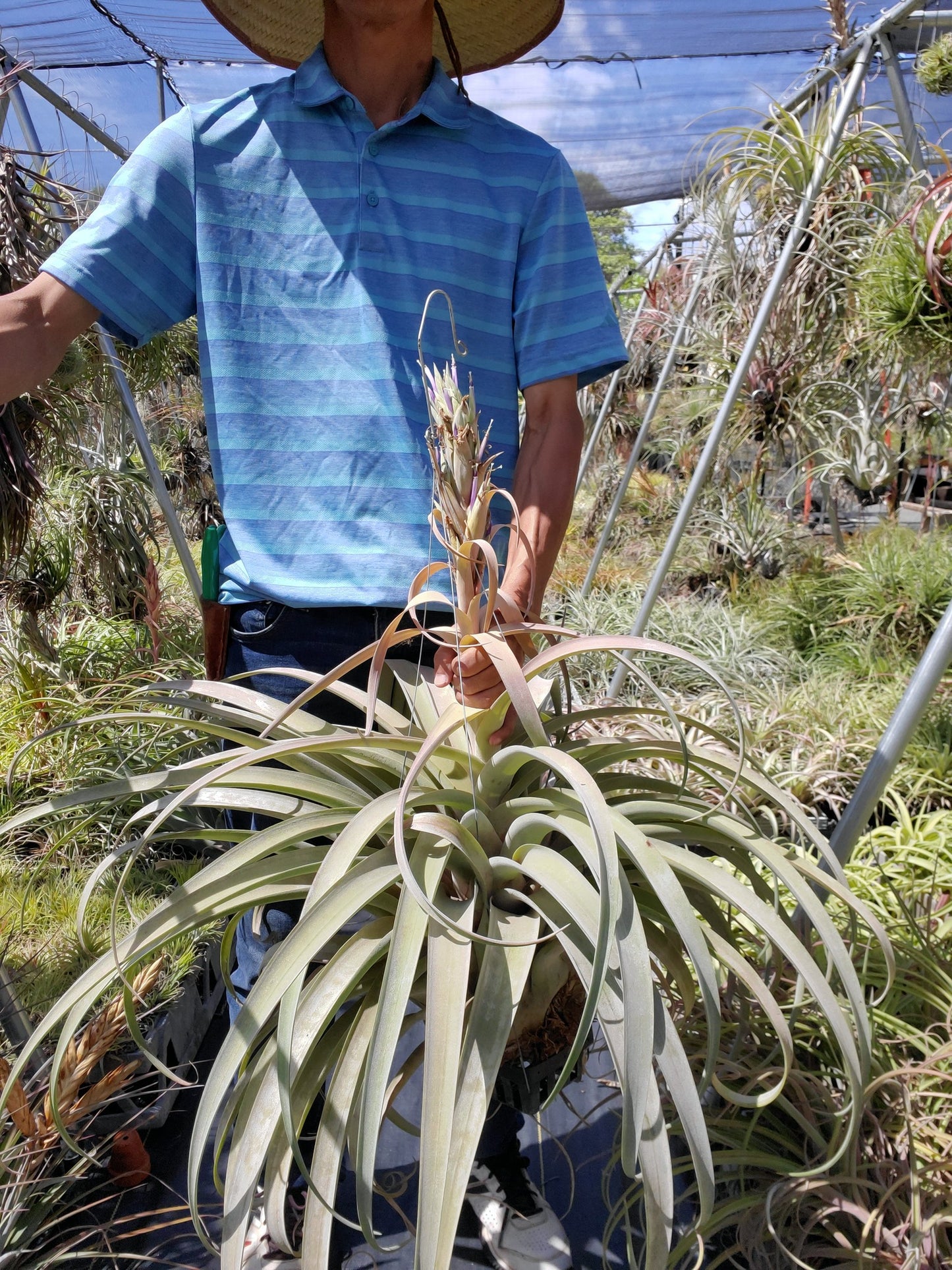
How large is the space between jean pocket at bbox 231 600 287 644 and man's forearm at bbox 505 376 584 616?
34 centimetres

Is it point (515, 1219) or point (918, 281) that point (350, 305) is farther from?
point (515, 1219)

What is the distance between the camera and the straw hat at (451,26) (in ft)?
4.32

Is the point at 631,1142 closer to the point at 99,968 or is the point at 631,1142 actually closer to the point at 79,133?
the point at 99,968

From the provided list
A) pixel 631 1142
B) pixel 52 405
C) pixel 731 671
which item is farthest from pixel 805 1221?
pixel 731 671

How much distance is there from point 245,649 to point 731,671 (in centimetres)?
262

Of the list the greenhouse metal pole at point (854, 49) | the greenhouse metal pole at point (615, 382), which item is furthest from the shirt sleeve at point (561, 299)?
the greenhouse metal pole at point (615, 382)

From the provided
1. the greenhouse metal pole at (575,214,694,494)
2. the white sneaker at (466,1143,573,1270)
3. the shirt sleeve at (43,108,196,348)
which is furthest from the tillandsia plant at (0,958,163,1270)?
the greenhouse metal pole at (575,214,694,494)

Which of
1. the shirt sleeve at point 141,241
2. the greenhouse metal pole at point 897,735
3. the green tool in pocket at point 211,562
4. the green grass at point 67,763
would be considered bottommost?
the green grass at point 67,763

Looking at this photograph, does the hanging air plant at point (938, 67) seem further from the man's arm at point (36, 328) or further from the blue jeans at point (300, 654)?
the man's arm at point (36, 328)

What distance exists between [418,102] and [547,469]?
50 centimetres

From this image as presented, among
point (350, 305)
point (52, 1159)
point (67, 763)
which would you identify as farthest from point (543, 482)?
point (67, 763)

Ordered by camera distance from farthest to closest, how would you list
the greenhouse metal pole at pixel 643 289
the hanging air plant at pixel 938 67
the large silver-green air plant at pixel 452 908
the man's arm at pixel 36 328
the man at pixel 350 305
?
1. the greenhouse metal pole at pixel 643 289
2. the hanging air plant at pixel 938 67
3. the man at pixel 350 305
4. the man's arm at pixel 36 328
5. the large silver-green air plant at pixel 452 908

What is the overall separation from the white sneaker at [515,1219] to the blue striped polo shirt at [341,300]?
803 millimetres

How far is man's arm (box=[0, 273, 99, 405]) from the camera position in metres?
0.95
